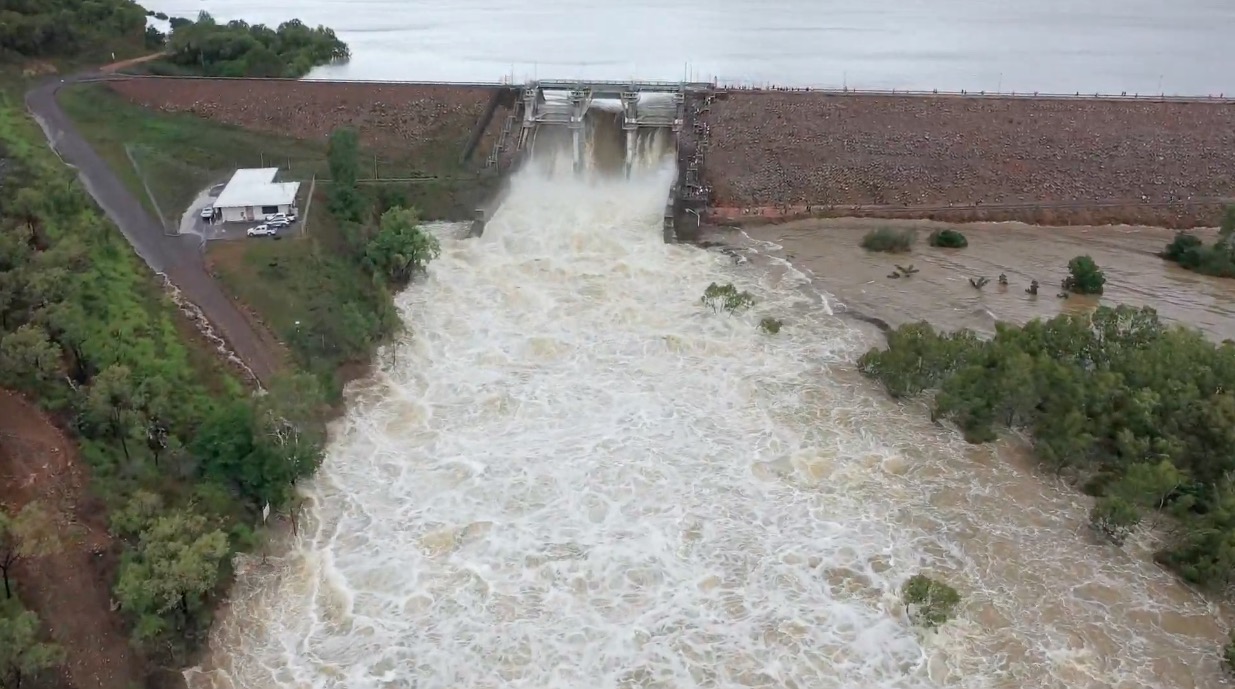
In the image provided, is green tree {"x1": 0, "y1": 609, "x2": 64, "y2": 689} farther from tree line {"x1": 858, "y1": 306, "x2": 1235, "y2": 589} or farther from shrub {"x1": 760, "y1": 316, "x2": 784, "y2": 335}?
shrub {"x1": 760, "y1": 316, "x2": 784, "y2": 335}

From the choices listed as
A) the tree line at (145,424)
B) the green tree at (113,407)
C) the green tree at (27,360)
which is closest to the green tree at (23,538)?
the tree line at (145,424)

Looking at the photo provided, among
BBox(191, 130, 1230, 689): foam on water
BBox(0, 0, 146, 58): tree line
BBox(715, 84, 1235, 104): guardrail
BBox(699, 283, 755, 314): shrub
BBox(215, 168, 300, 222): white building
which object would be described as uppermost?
BBox(0, 0, 146, 58): tree line

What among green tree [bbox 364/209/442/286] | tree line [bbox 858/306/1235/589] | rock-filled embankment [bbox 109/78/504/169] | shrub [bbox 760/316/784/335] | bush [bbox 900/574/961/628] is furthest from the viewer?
rock-filled embankment [bbox 109/78/504/169]

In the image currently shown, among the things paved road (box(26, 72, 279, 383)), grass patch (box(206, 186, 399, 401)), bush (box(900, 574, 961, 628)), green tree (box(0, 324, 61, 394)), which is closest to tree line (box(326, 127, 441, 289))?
grass patch (box(206, 186, 399, 401))

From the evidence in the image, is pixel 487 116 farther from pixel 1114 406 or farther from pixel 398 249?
pixel 1114 406

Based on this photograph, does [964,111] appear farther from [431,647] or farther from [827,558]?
[431,647]

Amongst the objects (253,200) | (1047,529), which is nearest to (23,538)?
(253,200)
